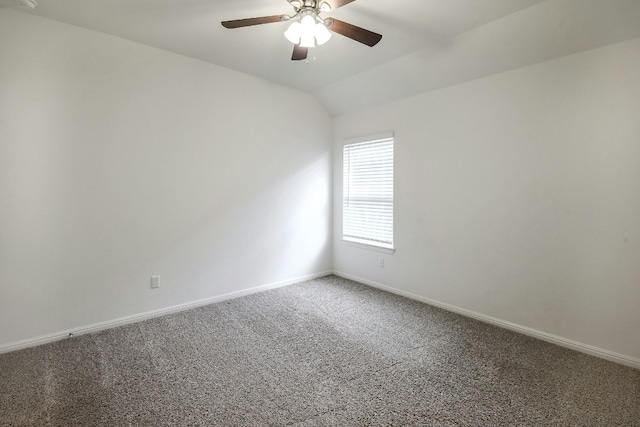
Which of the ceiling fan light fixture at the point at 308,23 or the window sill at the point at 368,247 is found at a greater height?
the ceiling fan light fixture at the point at 308,23

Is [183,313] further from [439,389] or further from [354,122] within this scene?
[354,122]

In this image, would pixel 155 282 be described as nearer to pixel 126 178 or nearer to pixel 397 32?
pixel 126 178

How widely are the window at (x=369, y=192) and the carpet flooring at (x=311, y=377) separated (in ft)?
4.47

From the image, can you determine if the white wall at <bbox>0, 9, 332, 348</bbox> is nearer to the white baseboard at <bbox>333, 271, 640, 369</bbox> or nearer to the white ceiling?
the white ceiling

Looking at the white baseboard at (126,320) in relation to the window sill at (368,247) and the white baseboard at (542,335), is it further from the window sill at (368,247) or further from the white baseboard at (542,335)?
the white baseboard at (542,335)

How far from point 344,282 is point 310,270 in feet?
1.76

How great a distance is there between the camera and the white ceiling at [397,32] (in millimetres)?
2264

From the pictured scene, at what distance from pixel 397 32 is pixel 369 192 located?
6.63 ft

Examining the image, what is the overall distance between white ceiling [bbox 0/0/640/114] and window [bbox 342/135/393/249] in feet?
2.92

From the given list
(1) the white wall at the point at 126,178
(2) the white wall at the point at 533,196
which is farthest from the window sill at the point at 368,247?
(1) the white wall at the point at 126,178

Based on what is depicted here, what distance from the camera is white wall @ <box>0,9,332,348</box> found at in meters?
2.50

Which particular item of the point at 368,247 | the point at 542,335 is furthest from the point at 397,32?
the point at 542,335

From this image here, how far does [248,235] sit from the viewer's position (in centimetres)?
381

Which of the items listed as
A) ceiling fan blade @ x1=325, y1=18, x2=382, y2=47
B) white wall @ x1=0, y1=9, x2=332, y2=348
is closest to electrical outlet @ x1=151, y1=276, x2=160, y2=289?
white wall @ x1=0, y1=9, x2=332, y2=348
